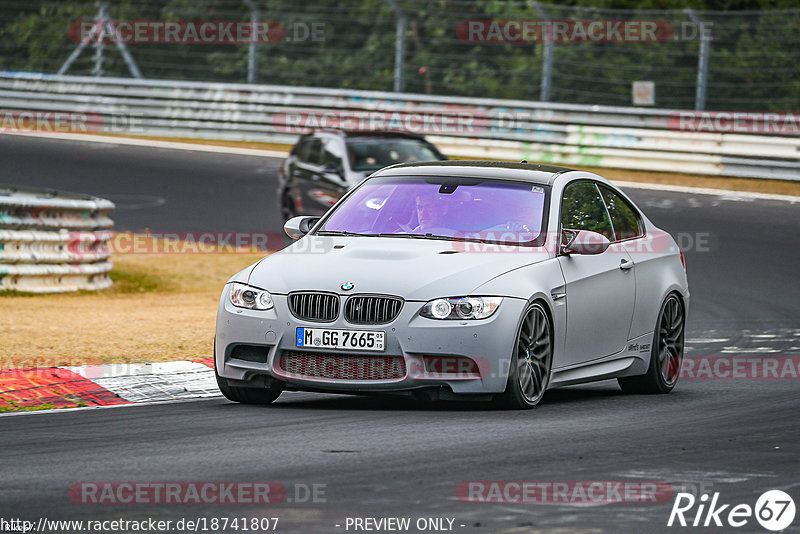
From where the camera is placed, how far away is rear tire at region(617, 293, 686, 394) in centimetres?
1042

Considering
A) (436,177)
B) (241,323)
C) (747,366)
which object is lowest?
(747,366)

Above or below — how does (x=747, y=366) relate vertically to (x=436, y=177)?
below

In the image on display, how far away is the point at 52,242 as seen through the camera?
1662 centimetres

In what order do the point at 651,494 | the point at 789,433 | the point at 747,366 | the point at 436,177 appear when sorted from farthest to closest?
the point at 747,366, the point at 436,177, the point at 789,433, the point at 651,494

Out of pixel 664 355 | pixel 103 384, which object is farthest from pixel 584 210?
pixel 103 384

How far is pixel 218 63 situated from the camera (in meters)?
35.2

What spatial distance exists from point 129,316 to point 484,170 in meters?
5.45

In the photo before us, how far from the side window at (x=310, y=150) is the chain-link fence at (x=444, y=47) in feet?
21.1

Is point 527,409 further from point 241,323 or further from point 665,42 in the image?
point 665,42

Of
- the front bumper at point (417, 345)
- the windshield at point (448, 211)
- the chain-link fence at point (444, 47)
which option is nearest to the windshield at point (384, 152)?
the chain-link fence at point (444, 47)

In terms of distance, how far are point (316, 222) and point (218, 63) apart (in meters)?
25.8

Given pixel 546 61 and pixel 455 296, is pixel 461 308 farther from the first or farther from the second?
pixel 546 61

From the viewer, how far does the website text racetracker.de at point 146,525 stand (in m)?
5.64

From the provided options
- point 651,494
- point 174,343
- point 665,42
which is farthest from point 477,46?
point 651,494
